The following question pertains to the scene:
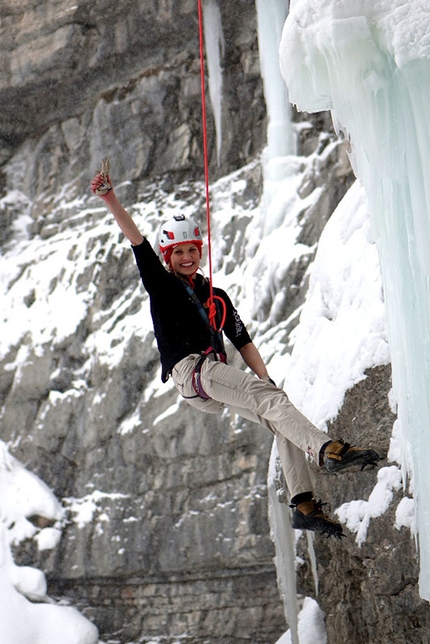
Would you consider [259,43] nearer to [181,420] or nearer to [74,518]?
[181,420]

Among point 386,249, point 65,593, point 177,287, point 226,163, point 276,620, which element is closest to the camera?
point 386,249

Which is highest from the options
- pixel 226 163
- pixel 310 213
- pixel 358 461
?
pixel 226 163

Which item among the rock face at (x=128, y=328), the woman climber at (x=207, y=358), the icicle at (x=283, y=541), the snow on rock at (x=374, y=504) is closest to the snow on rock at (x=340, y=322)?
the snow on rock at (x=374, y=504)

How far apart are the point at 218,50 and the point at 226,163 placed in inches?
66.6

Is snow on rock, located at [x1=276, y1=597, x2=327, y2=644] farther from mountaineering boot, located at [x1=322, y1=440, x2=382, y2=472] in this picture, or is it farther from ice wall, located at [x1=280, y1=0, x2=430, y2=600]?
mountaineering boot, located at [x1=322, y1=440, x2=382, y2=472]

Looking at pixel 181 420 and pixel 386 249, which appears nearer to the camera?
pixel 386 249

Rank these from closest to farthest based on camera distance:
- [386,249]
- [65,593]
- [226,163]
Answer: [386,249] → [65,593] → [226,163]

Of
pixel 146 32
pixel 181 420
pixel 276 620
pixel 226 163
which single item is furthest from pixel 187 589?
pixel 146 32

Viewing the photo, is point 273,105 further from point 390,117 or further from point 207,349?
point 390,117

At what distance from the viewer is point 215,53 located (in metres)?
12.6

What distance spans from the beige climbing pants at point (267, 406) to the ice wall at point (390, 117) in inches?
24.5

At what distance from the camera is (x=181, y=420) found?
1095 centimetres

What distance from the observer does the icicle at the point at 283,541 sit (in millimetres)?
7332

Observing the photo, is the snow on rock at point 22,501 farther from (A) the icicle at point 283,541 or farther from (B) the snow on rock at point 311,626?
(A) the icicle at point 283,541
